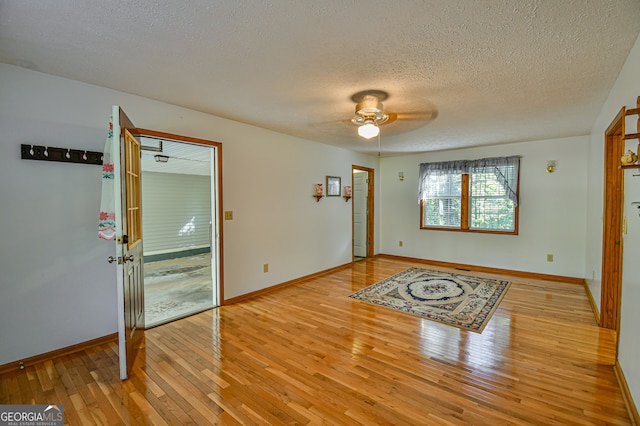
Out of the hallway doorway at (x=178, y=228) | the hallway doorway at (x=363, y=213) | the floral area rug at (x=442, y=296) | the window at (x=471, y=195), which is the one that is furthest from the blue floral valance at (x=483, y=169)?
the hallway doorway at (x=178, y=228)

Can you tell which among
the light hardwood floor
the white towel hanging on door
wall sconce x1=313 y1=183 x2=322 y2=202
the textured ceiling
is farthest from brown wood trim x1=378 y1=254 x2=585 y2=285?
the white towel hanging on door

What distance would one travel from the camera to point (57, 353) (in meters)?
2.47

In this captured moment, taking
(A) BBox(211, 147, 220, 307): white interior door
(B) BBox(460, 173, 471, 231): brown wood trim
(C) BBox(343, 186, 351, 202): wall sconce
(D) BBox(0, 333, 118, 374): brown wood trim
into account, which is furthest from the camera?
(C) BBox(343, 186, 351, 202): wall sconce

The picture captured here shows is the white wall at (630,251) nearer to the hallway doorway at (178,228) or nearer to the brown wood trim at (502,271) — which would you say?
the brown wood trim at (502,271)

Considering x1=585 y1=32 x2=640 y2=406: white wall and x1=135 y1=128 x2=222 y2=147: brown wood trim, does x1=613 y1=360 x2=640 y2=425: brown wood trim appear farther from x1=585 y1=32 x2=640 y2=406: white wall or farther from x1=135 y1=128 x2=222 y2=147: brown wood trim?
x1=135 y1=128 x2=222 y2=147: brown wood trim

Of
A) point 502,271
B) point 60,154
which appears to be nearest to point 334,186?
point 502,271

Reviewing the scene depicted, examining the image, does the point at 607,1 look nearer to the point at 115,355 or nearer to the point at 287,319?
the point at 287,319

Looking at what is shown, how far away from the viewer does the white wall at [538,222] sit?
4633 mm

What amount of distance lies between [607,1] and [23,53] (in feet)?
11.8

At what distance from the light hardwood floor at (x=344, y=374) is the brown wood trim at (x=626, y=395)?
1.5 inches

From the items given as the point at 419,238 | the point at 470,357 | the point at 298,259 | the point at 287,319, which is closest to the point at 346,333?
the point at 287,319

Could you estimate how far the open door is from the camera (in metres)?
2.07

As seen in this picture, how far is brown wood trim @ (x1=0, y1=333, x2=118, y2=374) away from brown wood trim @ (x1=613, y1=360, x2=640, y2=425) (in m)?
3.88

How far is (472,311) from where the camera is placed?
342 centimetres
